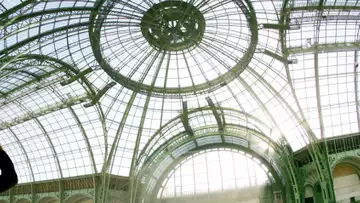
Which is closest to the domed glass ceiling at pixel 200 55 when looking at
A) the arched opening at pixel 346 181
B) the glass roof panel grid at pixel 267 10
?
the glass roof panel grid at pixel 267 10

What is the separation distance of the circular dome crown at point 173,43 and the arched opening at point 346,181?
754 inches

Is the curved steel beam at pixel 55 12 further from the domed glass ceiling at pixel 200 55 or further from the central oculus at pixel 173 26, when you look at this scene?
the central oculus at pixel 173 26

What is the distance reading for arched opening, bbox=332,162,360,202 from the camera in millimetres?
46250

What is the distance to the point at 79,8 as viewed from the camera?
116 feet

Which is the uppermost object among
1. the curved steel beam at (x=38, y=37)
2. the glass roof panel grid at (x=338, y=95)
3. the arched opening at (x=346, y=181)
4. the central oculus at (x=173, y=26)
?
the central oculus at (x=173, y=26)

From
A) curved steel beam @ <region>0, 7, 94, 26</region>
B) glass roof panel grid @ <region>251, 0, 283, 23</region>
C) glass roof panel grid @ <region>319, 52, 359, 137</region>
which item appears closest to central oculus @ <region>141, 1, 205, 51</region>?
glass roof panel grid @ <region>251, 0, 283, 23</region>

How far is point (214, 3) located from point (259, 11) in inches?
204

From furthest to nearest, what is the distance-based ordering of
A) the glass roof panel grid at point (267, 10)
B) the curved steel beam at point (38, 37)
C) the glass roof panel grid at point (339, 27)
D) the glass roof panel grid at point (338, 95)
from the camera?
1. the glass roof panel grid at point (338, 95)
2. the glass roof panel grid at point (339, 27)
3. the glass roof panel grid at point (267, 10)
4. the curved steel beam at point (38, 37)

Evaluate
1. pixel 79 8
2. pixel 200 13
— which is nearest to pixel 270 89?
pixel 200 13

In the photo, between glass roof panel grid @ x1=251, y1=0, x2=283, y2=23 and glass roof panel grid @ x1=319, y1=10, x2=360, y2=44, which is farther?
glass roof panel grid @ x1=319, y1=10, x2=360, y2=44

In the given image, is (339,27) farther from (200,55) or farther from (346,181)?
(346,181)

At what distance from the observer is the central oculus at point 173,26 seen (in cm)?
3859

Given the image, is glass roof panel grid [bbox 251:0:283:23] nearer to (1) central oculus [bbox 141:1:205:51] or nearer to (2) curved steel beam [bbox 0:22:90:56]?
(1) central oculus [bbox 141:1:205:51]

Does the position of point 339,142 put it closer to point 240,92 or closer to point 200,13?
point 240,92
